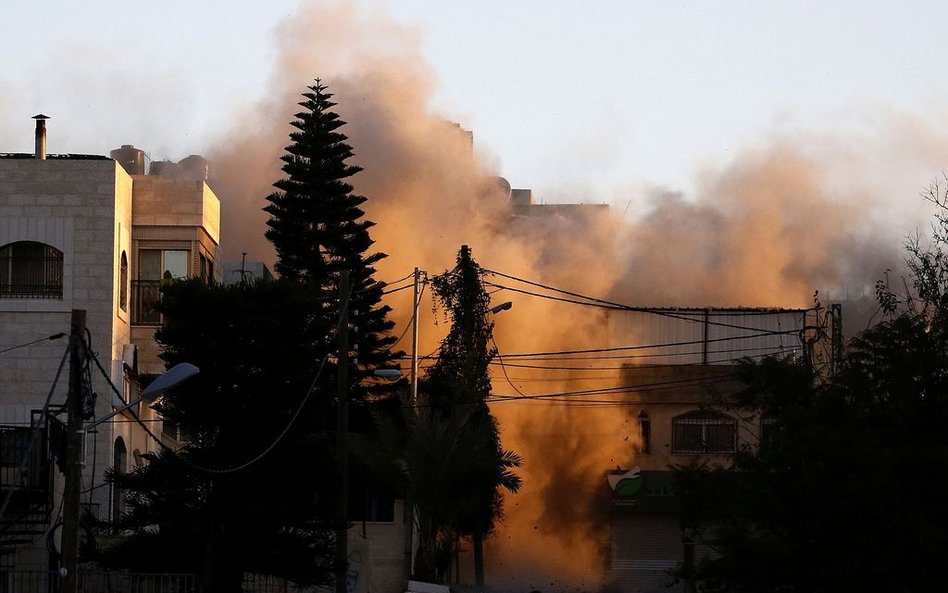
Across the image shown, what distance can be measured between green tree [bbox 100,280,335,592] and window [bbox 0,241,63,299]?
8940mm

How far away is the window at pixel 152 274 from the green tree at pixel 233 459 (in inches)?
395

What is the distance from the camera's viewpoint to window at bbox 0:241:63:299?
37.4 metres

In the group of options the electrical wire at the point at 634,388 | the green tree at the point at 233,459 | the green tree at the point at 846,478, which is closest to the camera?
the green tree at the point at 846,478

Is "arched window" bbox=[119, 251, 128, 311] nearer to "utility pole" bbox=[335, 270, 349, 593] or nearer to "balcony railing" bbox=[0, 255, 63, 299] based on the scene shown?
"balcony railing" bbox=[0, 255, 63, 299]

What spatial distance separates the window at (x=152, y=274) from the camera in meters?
39.2

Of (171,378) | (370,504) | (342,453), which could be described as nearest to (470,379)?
(370,504)

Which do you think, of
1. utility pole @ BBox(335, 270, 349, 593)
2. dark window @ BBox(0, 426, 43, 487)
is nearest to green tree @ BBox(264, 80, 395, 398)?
utility pole @ BBox(335, 270, 349, 593)

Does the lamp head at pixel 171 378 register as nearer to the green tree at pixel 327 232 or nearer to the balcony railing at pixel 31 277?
the balcony railing at pixel 31 277

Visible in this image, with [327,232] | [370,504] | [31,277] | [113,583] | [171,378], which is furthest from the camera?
→ [327,232]

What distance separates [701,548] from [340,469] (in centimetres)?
2936

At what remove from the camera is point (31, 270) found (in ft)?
124

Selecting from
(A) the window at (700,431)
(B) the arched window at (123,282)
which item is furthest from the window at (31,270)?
(A) the window at (700,431)

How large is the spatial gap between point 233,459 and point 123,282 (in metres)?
11.4

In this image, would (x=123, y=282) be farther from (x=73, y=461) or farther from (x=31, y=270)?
(x=73, y=461)
